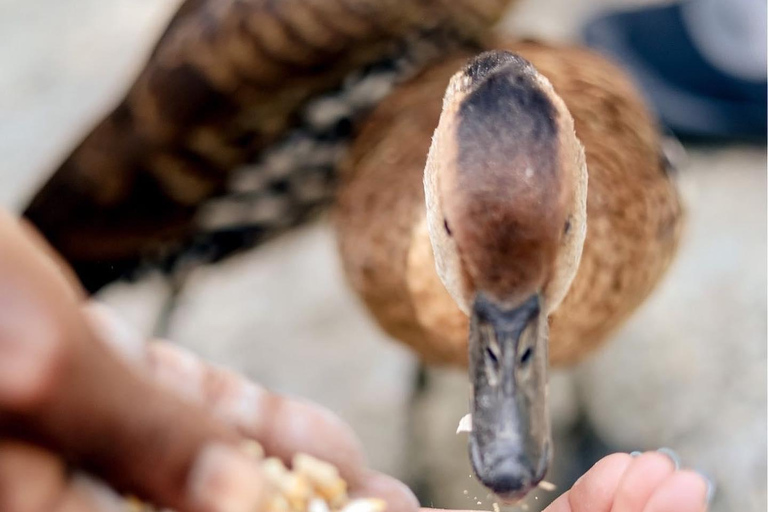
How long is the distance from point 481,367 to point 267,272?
3.62ft

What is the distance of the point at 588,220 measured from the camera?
1021 millimetres

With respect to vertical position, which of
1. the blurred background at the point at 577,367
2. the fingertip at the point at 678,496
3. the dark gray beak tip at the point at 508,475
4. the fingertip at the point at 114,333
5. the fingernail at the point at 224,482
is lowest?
the blurred background at the point at 577,367

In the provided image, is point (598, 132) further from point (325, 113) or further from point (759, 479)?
→ point (759, 479)

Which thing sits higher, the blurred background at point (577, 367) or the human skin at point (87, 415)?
the human skin at point (87, 415)

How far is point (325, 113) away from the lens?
1408 millimetres

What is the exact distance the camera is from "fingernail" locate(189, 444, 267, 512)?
0.48 m

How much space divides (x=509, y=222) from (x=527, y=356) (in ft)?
0.48

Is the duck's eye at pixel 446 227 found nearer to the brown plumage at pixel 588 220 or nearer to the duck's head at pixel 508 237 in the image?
the duck's head at pixel 508 237

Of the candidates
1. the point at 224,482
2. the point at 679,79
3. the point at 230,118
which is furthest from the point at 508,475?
the point at 679,79

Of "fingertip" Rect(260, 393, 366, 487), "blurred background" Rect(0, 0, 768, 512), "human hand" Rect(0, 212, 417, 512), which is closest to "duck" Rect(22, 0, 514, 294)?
"blurred background" Rect(0, 0, 768, 512)

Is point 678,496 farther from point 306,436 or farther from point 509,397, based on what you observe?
point 306,436

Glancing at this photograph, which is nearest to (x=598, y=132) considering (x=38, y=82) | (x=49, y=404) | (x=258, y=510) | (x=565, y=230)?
(x=565, y=230)

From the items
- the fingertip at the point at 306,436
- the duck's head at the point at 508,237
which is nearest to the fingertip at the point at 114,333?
the fingertip at the point at 306,436

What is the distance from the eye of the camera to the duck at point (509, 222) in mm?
729
